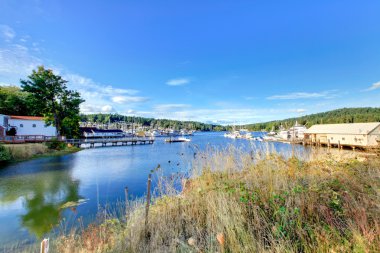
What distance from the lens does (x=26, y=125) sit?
90.1 feet

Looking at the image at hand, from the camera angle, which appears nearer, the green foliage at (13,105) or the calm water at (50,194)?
the calm water at (50,194)

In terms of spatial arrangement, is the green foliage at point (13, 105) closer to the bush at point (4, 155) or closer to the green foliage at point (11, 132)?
the green foliage at point (11, 132)

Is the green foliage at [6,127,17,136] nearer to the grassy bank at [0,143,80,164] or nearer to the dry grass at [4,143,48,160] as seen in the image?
the grassy bank at [0,143,80,164]

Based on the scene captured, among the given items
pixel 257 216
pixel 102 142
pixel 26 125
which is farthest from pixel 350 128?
pixel 26 125

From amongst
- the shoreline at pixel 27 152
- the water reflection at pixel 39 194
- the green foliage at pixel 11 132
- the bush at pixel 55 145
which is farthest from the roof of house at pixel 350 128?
the green foliage at pixel 11 132

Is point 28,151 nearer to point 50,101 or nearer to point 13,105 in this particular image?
point 50,101

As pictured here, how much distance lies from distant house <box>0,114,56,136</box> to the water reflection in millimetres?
17411

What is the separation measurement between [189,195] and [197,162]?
0.91m

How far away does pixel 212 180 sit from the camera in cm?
350

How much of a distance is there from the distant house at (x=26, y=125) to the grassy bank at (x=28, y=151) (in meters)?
7.68

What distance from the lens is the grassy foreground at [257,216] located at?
1925mm

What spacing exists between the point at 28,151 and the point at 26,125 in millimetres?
12985

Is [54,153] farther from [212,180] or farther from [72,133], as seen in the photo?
[212,180]

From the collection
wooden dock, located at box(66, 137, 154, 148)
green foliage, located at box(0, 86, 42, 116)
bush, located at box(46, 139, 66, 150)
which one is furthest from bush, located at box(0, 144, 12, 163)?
green foliage, located at box(0, 86, 42, 116)
